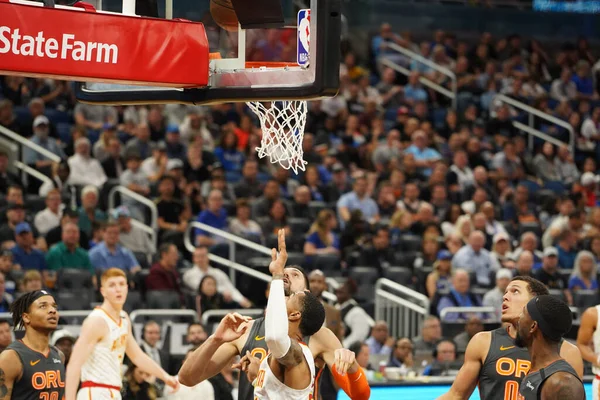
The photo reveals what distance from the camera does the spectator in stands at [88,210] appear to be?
545 inches

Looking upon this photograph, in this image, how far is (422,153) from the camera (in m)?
18.3

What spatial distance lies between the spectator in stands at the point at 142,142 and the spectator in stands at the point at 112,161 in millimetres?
304

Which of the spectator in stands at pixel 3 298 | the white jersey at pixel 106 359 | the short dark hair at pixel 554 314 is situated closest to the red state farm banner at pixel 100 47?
the short dark hair at pixel 554 314

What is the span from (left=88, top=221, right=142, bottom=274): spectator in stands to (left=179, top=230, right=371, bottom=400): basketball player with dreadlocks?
5.97m

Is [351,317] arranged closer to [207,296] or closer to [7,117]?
[207,296]

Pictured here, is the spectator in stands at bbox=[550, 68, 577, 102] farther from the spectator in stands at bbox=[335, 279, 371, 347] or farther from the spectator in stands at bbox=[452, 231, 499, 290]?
the spectator in stands at bbox=[335, 279, 371, 347]

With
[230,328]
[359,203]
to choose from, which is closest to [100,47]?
[230,328]

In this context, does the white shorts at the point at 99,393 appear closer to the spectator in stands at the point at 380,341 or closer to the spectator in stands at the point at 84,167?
the spectator in stands at the point at 380,341

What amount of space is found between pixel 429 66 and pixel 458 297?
8277 millimetres

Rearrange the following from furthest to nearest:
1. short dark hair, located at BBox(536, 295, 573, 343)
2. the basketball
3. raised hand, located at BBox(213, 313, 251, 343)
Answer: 1. the basketball
2. raised hand, located at BBox(213, 313, 251, 343)
3. short dark hair, located at BBox(536, 295, 573, 343)

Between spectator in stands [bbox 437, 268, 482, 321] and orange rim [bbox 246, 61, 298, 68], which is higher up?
orange rim [bbox 246, 61, 298, 68]

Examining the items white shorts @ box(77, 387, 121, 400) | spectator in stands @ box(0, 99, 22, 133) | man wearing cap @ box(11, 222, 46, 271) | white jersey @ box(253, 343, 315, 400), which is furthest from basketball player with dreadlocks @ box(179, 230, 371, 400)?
spectator in stands @ box(0, 99, 22, 133)

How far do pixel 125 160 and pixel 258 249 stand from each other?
2.48 m

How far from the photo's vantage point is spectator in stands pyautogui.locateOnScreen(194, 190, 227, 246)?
48.1 feet
